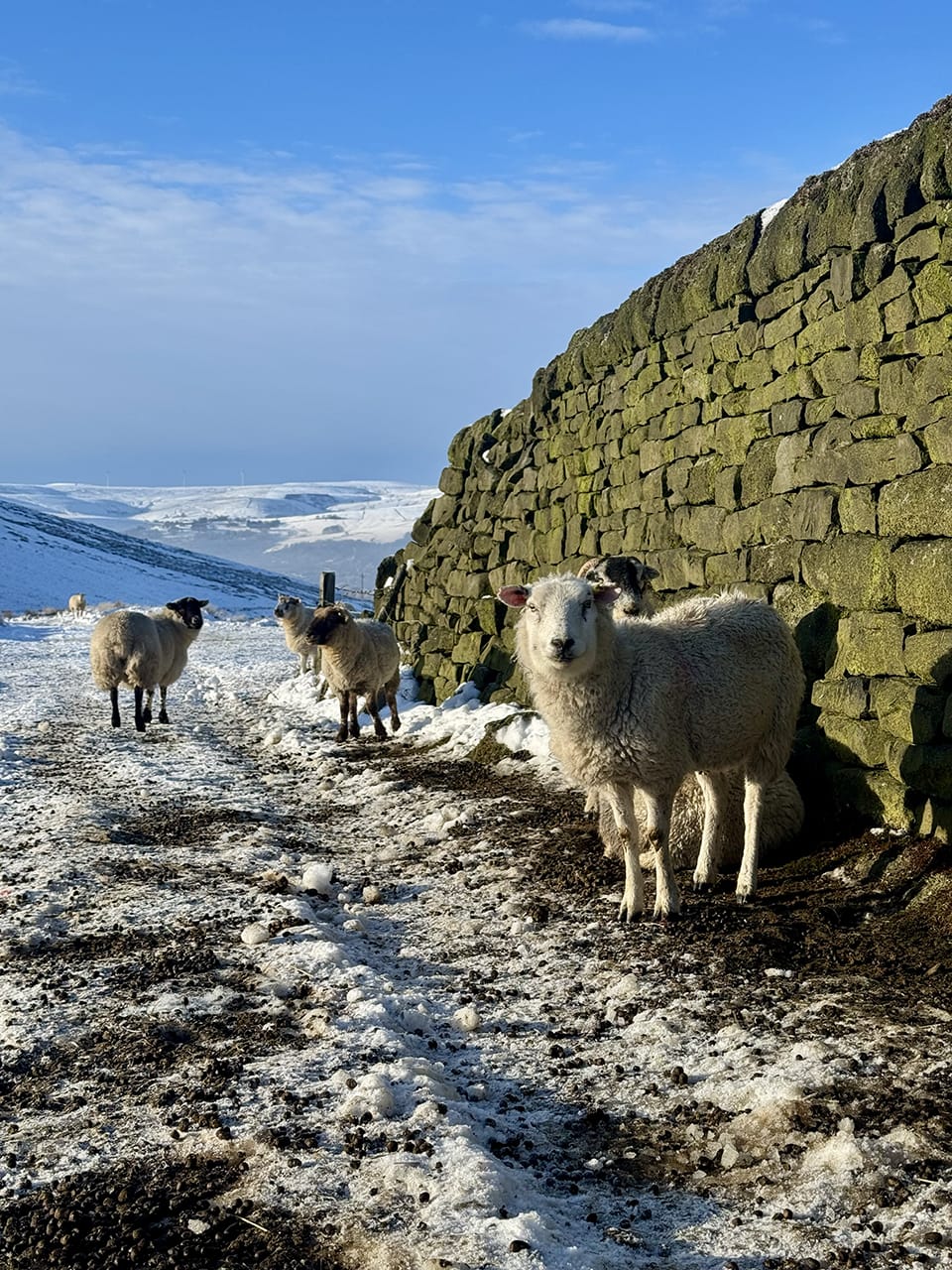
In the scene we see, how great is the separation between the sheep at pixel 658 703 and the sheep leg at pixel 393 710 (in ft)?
22.8

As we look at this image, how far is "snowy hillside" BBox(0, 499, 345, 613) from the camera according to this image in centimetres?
6275

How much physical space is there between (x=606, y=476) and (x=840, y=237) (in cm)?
447

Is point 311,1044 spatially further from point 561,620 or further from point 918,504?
point 918,504

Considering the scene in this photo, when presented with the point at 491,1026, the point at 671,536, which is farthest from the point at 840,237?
the point at 491,1026

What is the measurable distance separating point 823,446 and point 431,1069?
5399 millimetres

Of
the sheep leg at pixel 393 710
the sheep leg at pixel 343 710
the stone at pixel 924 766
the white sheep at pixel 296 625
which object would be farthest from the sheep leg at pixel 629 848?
the white sheep at pixel 296 625

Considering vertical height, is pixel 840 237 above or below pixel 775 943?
above

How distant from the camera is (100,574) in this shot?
7119 cm

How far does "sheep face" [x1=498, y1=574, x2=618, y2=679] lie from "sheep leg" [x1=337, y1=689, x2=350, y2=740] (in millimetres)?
6513

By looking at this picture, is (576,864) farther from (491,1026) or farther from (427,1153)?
(427,1153)

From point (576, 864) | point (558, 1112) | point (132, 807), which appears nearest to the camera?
point (558, 1112)

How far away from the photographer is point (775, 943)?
5.67 metres

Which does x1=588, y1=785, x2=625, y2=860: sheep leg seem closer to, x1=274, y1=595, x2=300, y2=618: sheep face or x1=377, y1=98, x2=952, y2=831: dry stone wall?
x1=377, y1=98, x2=952, y2=831: dry stone wall

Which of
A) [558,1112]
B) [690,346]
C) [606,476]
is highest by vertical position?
[690,346]
